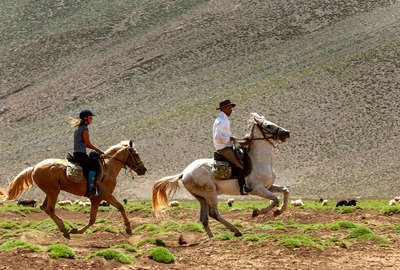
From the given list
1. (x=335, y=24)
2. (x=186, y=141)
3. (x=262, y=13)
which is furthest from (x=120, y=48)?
(x=186, y=141)

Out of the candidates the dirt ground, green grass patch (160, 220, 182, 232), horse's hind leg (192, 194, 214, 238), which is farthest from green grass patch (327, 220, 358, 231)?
green grass patch (160, 220, 182, 232)

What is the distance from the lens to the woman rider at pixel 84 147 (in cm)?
1814

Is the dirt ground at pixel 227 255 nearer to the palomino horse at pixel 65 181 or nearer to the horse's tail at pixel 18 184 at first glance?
the palomino horse at pixel 65 181

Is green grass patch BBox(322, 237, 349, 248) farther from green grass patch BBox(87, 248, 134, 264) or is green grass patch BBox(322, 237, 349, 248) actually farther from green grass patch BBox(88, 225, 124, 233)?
green grass patch BBox(88, 225, 124, 233)

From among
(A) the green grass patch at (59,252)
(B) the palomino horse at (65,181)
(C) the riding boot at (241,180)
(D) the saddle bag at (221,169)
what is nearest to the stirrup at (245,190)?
(C) the riding boot at (241,180)

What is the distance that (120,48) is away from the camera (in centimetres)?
11931

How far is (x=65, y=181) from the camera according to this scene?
18.7m

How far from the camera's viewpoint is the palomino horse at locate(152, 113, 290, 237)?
17.5 metres

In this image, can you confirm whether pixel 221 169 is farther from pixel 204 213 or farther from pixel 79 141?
pixel 79 141

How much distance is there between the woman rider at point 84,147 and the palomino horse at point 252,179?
273 centimetres

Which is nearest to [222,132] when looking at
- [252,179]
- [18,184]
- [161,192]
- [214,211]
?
[252,179]

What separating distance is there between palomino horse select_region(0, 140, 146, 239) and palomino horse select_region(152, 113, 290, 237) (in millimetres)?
2332

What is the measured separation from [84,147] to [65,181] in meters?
1.26

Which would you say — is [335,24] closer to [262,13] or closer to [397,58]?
[262,13]
